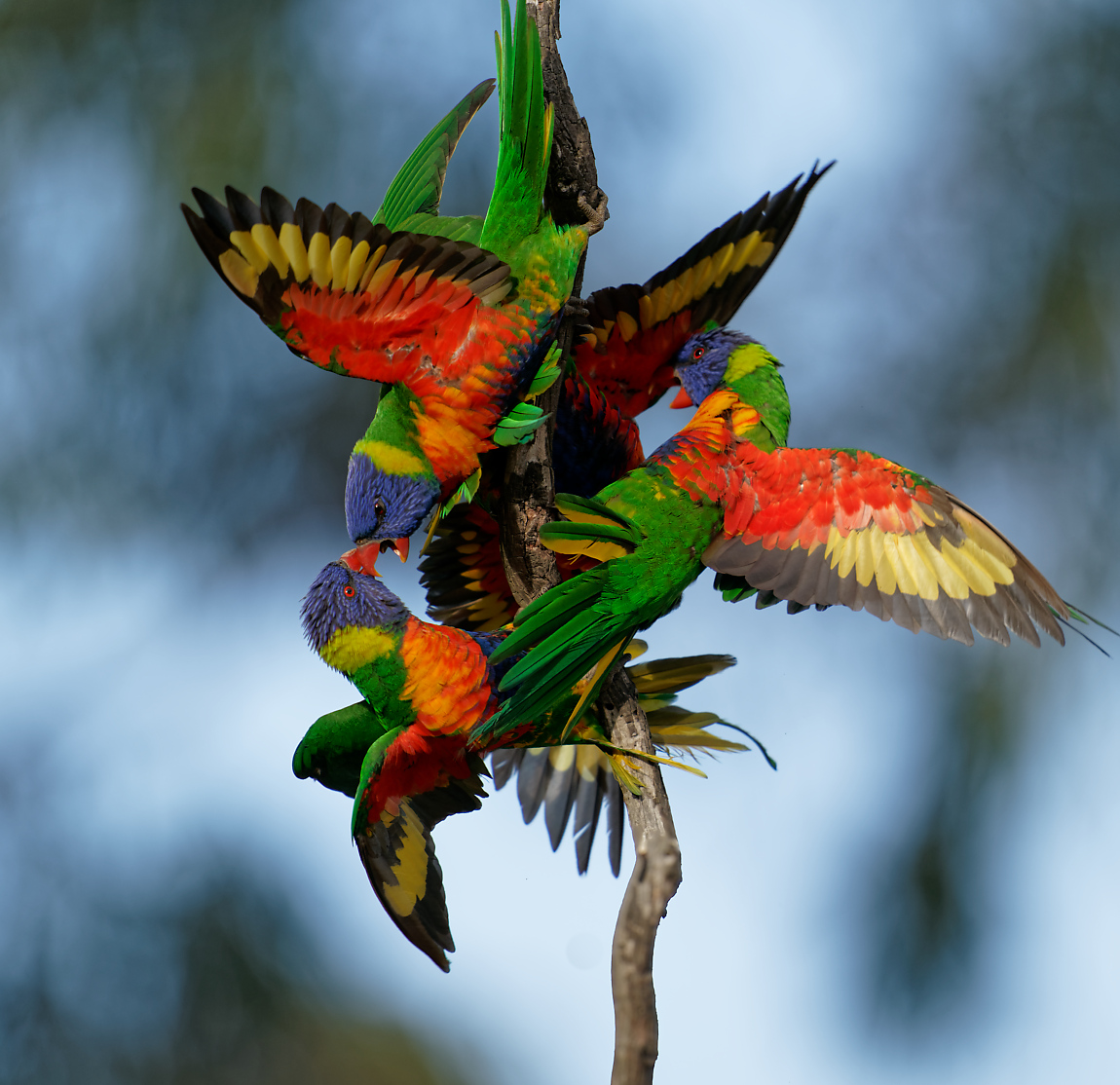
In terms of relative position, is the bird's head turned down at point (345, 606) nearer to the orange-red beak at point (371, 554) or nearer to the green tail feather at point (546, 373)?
the orange-red beak at point (371, 554)

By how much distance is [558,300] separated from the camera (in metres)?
1.08

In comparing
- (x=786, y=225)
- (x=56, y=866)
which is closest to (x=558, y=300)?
(x=786, y=225)

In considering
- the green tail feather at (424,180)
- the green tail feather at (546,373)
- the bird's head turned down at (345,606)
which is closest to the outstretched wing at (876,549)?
the green tail feather at (546,373)

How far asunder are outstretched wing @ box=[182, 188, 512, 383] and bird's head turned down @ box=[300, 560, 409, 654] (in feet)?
0.73

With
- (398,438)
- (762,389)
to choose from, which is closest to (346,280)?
(398,438)

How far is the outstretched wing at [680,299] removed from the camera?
1221mm

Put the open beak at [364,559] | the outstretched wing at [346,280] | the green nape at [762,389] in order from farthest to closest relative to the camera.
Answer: the green nape at [762,389] → the open beak at [364,559] → the outstretched wing at [346,280]

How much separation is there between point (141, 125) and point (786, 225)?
7.47 feet

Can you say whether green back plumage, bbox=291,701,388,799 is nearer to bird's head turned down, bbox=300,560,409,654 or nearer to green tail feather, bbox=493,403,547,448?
bird's head turned down, bbox=300,560,409,654

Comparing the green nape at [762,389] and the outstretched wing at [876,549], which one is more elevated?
the green nape at [762,389]

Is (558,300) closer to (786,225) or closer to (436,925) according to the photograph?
(786,225)

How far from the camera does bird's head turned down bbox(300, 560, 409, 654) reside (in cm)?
102

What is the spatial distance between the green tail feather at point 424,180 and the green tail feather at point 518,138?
0.59 ft

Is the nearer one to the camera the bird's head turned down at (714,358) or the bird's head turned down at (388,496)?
the bird's head turned down at (388,496)
